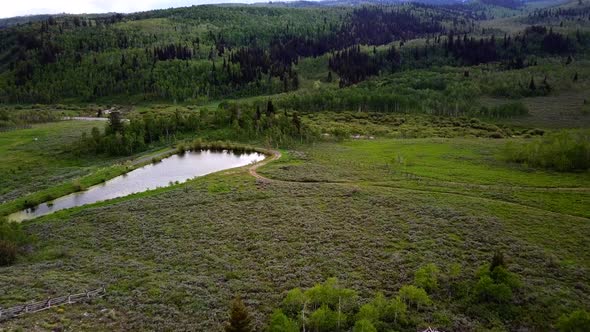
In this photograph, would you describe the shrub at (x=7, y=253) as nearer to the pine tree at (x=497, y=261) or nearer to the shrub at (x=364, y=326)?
the shrub at (x=364, y=326)

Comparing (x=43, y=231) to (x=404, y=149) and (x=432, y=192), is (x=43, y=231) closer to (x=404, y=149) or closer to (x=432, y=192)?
(x=432, y=192)

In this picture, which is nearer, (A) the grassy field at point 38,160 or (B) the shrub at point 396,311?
(B) the shrub at point 396,311

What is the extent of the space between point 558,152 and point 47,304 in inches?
3380

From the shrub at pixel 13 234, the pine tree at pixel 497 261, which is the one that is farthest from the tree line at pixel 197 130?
the pine tree at pixel 497 261

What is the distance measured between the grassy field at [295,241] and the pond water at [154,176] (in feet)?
25.3

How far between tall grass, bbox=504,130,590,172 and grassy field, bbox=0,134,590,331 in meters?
3.95

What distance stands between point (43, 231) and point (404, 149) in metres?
78.3

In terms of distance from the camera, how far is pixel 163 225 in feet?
206

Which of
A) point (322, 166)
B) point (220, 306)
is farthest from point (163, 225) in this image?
point (322, 166)

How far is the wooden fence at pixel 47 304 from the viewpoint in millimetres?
38500

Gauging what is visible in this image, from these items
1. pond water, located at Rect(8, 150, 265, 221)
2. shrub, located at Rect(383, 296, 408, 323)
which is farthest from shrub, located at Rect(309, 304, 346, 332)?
pond water, located at Rect(8, 150, 265, 221)

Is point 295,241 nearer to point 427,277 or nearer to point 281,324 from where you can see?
point 427,277

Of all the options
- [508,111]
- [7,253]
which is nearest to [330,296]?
[7,253]

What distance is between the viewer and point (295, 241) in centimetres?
5653
